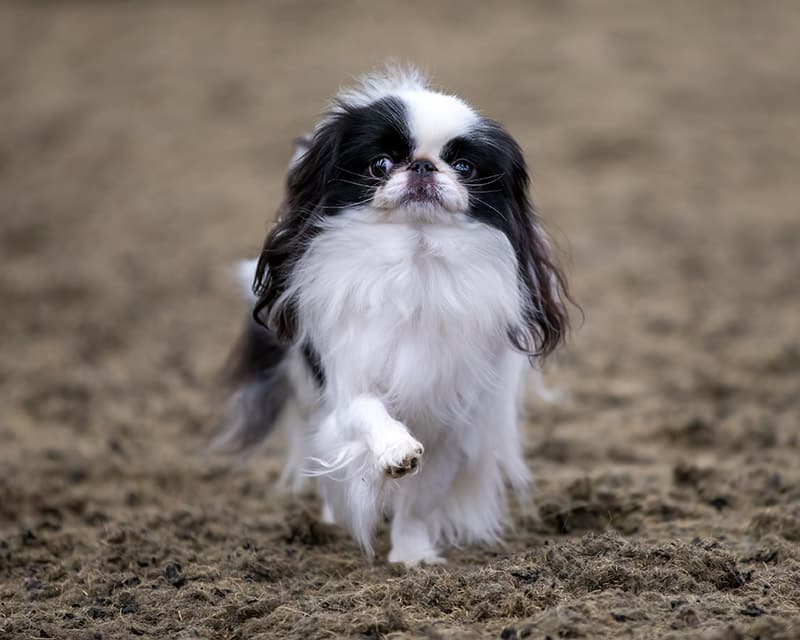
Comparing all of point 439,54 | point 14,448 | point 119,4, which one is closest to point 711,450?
point 14,448

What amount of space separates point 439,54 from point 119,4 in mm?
4589

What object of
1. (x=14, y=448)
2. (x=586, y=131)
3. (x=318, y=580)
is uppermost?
(x=586, y=131)

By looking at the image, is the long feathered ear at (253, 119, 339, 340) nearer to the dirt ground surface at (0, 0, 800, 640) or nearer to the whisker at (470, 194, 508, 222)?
the whisker at (470, 194, 508, 222)

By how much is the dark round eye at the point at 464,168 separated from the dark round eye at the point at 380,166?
0.19 m

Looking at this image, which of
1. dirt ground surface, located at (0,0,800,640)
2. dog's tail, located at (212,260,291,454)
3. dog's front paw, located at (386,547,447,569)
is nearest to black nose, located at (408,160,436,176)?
dirt ground surface, located at (0,0,800,640)

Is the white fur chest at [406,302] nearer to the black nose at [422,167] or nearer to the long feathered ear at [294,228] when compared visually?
the long feathered ear at [294,228]

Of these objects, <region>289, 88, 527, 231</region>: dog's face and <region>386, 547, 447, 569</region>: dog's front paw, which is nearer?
<region>289, 88, 527, 231</region>: dog's face

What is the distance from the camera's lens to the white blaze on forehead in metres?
3.40

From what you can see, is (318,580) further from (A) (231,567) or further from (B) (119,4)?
(B) (119,4)

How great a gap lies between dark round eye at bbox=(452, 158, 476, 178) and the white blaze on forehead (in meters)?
0.07


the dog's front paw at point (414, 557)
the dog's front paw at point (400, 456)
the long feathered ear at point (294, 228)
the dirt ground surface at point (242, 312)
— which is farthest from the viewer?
the dog's front paw at point (414, 557)

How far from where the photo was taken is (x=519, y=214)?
11.7 feet

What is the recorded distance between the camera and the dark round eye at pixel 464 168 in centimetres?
346

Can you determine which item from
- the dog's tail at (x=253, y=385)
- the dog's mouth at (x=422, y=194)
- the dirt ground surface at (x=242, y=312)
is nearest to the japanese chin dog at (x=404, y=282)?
the dog's mouth at (x=422, y=194)
